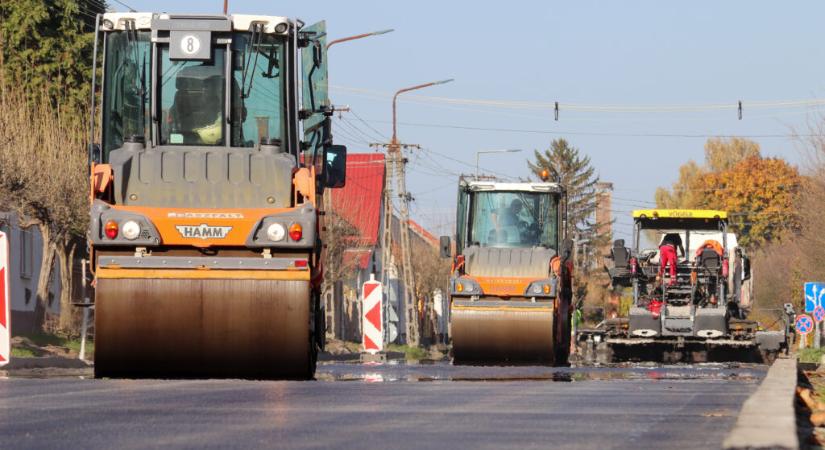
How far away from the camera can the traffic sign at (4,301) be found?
1866 cm

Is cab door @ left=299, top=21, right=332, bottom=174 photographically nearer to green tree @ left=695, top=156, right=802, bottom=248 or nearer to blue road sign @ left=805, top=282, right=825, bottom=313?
blue road sign @ left=805, top=282, right=825, bottom=313

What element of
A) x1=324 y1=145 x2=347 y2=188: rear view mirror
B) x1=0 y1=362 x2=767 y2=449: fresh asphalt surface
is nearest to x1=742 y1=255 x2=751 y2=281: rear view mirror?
x1=0 y1=362 x2=767 y2=449: fresh asphalt surface

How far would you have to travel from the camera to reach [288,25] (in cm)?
1562

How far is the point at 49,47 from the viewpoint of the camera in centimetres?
5134

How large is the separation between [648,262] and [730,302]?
5.55ft

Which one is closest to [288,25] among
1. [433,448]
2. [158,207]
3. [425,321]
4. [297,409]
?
[158,207]

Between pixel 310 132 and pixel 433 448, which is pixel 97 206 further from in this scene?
pixel 433 448

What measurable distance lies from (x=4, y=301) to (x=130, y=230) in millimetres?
5395

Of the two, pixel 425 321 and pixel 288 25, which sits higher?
pixel 288 25

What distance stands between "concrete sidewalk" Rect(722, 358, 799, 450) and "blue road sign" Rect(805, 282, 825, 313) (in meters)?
28.0

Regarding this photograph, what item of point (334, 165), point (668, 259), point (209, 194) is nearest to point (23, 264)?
point (668, 259)

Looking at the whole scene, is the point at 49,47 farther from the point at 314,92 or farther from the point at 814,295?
the point at 314,92

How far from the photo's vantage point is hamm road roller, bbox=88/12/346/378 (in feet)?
46.4

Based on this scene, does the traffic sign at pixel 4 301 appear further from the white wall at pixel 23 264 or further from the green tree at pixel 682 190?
the green tree at pixel 682 190
